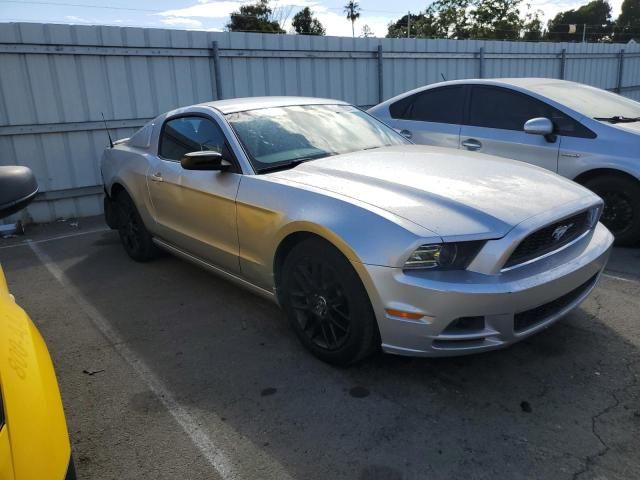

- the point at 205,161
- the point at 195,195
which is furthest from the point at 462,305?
the point at 195,195

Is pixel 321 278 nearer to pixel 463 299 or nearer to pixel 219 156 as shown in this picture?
pixel 463 299

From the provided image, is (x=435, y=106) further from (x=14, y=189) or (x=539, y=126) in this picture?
(x=14, y=189)

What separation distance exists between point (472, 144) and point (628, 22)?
78483mm

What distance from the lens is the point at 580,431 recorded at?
2.48 metres

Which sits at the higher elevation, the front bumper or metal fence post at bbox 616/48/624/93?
metal fence post at bbox 616/48/624/93

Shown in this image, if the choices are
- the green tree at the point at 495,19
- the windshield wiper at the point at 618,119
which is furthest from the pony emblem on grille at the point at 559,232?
the green tree at the point at 495,19

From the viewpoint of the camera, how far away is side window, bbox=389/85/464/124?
6.00 meters

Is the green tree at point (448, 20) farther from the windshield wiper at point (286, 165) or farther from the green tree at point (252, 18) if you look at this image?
the windshield wiper at point (286, 165)

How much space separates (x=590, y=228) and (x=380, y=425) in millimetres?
1785

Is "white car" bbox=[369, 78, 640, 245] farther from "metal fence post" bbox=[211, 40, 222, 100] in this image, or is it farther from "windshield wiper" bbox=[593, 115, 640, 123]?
"metal fence post" bbox=[211, 40, 222, 100]

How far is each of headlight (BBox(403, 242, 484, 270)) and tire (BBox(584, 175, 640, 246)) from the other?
119 inches

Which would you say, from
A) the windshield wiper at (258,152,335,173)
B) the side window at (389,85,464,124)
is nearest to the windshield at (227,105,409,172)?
the windshield wiper at (258,152,335,173)

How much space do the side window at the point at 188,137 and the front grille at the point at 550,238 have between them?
2157 mm

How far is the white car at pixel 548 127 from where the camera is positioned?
4.88m
